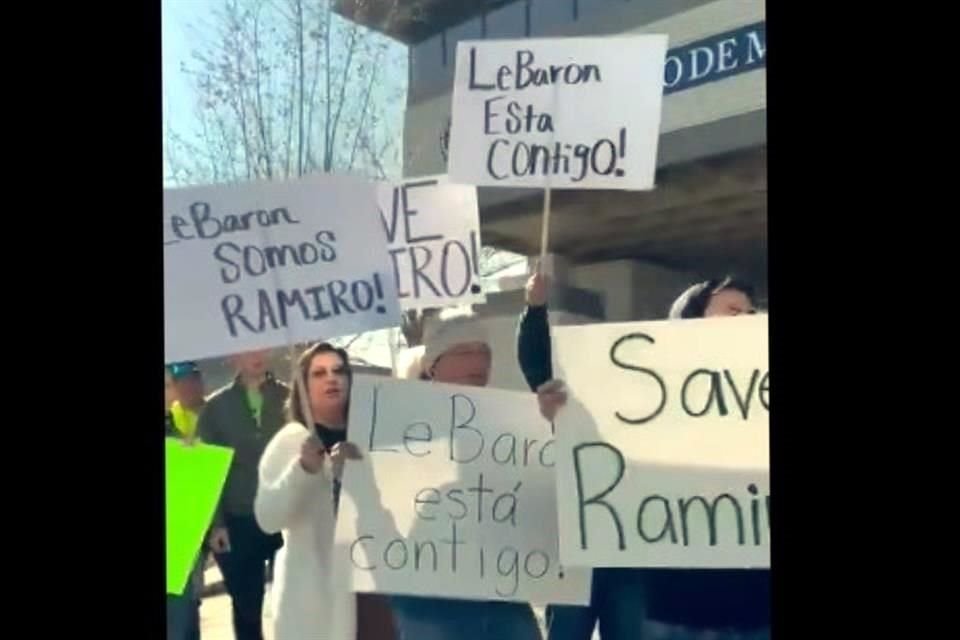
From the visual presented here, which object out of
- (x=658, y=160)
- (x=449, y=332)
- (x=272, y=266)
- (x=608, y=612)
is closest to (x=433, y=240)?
(x=449, y=332)

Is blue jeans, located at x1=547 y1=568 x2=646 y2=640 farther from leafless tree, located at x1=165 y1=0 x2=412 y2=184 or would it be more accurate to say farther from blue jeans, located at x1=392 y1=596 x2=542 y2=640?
leafless tree, located at x1=165 y1=0 x2=412 y2=184

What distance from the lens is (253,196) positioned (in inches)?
117

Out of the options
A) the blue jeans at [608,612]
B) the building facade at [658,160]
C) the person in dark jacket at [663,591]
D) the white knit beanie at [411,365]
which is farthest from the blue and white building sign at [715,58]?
the blue jeans at [608,612]

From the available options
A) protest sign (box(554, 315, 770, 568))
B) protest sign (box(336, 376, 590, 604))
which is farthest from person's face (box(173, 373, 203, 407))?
protest sign (box(554, 315, 770, 568))

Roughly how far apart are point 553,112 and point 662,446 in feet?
2.09

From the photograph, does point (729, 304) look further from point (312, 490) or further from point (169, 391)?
point (169, 391)

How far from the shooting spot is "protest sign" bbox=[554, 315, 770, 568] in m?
2.93

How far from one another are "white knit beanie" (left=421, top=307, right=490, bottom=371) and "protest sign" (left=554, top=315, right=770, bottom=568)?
0.49 feet

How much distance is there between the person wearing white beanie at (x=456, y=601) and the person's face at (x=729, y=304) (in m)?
0.41

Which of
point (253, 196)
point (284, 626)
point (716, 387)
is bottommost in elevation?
point (284, 626)

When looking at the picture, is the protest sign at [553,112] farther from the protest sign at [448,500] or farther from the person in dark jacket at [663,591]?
the protest sign at [448,500]
